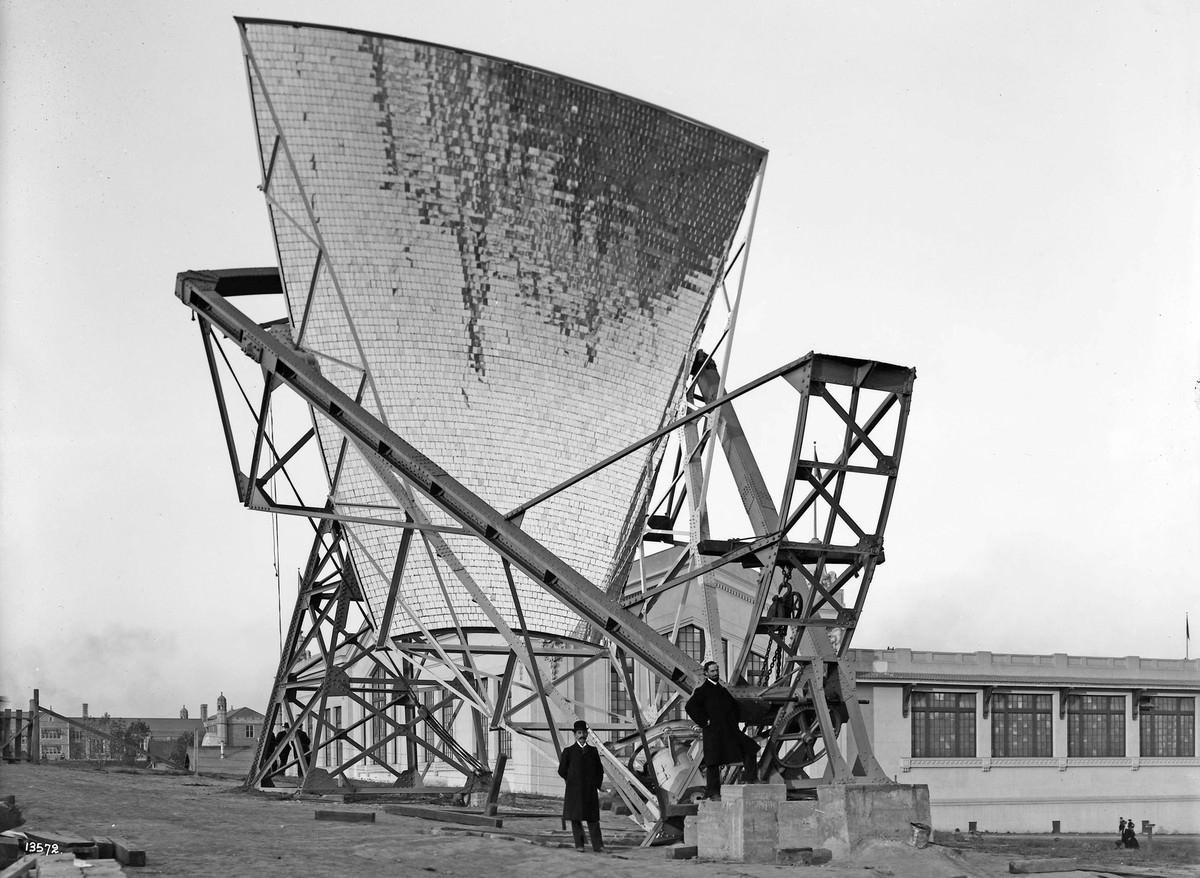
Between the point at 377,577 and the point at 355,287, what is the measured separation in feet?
14.1

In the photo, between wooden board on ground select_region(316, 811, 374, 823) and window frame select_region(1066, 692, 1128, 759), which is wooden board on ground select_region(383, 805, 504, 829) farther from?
window frame select_region(1066, 692, 1128, 759)

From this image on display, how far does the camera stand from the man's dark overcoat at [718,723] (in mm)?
17078

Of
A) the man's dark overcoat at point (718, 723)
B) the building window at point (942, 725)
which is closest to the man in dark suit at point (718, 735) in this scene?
the man's dark overcoat at point (718, 723)

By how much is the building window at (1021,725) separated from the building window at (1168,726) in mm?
4813

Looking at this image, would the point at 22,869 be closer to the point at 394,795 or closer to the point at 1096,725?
the point at 394,795

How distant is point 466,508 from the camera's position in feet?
65.5

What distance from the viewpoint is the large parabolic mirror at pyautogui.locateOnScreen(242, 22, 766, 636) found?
2241cm

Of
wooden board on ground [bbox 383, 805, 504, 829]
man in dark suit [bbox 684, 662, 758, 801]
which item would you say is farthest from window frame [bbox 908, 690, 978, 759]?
man in dark suit [bbox 684, 662, 758, 801]

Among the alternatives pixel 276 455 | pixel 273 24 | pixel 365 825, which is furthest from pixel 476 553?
pixel 273 24

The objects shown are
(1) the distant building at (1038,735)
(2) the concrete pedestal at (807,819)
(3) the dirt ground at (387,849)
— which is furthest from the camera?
(1) the distant building at (1038,735)

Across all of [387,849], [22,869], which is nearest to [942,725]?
[387,849]

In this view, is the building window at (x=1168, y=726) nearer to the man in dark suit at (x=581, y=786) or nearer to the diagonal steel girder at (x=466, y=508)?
the diagonal steel girder at (x=466, y=508)

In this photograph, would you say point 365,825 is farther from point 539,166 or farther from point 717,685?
point 539,166

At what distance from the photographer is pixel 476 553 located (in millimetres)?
23625
